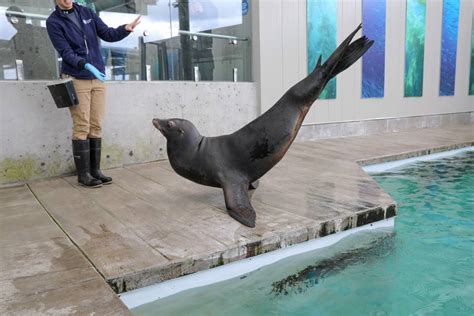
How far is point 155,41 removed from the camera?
4.86m

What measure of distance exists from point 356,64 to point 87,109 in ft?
17.2

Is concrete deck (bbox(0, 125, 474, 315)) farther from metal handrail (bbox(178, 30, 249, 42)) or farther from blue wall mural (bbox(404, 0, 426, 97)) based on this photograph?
blue wall mural (bbox(404, 0, 426, 97))

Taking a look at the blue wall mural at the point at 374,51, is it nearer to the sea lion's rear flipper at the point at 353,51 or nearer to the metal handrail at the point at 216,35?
the metal handrail at the point at 216,35

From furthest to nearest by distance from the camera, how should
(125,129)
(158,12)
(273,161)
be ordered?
(158,12) → (125,129) → (273,161)

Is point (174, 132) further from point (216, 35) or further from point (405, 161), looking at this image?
point (405, 161)

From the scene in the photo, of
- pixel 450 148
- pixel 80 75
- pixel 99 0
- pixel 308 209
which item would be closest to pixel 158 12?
pixel 99 0

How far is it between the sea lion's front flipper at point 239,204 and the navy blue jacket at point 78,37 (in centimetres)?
160

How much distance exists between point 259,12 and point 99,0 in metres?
2.37

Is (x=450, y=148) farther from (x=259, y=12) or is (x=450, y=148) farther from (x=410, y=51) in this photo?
(x=259, y=12)

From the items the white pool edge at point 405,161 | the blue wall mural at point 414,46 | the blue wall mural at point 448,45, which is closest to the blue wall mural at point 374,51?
the blue wall mural at point 414,46

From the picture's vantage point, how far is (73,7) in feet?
11.5

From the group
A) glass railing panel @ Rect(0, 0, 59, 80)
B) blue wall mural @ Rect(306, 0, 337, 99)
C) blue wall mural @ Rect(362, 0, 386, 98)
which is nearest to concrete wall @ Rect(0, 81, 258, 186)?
glass railing panel @ Rect(0, 0, 59, 80)

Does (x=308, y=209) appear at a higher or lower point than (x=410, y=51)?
lower

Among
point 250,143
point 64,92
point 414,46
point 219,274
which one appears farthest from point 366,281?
point 414,46
